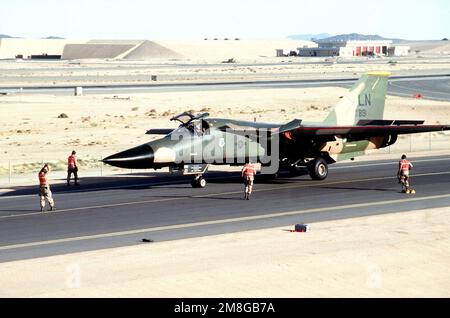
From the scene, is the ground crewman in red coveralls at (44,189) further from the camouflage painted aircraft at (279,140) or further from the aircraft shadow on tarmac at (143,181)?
the aircraft shadow on tarmac at (143,181)

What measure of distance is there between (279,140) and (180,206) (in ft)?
23.6

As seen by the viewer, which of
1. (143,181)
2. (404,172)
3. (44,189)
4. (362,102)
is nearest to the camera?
(44,189)

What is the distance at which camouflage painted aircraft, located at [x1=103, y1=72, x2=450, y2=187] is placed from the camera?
3384cm

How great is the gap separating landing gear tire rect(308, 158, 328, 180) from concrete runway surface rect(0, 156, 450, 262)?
43cm

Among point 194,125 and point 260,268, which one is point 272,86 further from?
point 260,268

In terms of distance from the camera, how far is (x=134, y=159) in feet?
107

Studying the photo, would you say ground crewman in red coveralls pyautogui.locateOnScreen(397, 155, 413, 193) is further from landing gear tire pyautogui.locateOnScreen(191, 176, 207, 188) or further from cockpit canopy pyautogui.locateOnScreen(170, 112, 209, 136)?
landing gear tire pyautogui.locateOnScreen(191, 176, 207, 188)

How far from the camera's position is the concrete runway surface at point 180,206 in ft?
86.4

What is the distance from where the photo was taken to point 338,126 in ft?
128

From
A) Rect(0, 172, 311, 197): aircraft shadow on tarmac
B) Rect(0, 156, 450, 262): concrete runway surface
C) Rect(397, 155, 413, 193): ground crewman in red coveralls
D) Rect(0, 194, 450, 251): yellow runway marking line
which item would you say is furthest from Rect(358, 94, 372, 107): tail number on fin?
Rect(0, 194, 450, 251): yellow runway marking line

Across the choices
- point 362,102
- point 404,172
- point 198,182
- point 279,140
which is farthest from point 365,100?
point 198,182

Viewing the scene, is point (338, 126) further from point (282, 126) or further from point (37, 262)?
point (37, 262)

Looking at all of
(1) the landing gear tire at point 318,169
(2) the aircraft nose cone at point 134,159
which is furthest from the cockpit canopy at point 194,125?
(1) the landing gear tire at point 318,169

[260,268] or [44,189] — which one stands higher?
[44,189]
